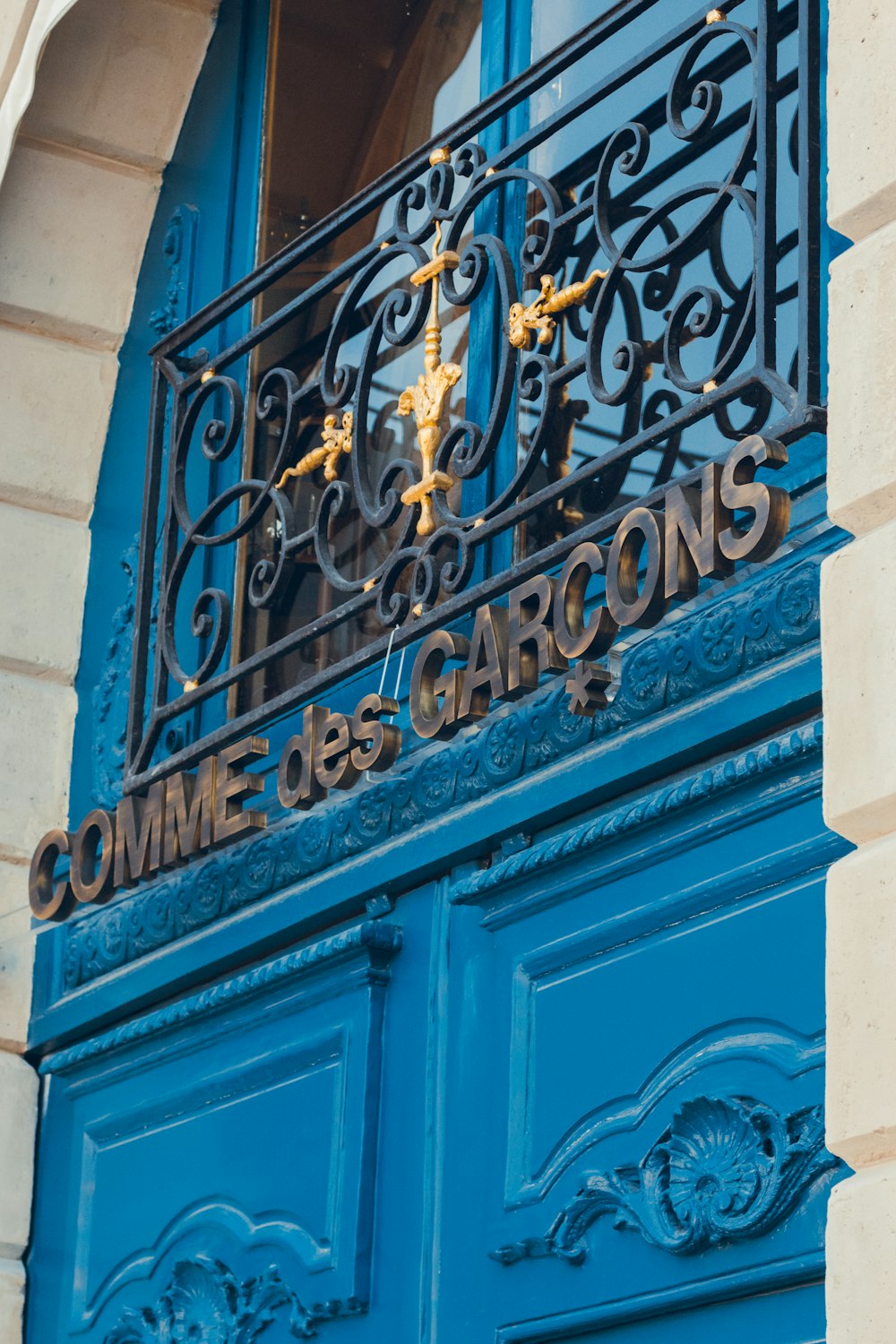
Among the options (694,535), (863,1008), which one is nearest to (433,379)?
(694,535)

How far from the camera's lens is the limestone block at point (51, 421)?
5043 mm

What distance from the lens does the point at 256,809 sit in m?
4.29

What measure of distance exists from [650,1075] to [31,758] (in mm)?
1967

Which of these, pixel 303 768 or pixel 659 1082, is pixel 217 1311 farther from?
pixel 659 1082

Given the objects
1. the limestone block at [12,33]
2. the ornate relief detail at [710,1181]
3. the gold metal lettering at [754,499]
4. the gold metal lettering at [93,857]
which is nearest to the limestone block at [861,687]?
the gold metal lettering at [754,499]

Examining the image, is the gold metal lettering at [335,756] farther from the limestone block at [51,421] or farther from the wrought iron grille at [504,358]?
the limestone block at [51,421]

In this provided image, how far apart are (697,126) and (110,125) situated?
2055 millimetres

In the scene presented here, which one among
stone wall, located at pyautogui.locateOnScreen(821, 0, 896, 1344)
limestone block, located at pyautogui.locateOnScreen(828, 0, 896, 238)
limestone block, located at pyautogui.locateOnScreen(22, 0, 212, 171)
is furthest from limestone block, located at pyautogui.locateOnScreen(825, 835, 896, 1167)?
limestone block, located at pyautogui.locateOnScreen(22, 0, 212, 171)

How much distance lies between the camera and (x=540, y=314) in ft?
12.3

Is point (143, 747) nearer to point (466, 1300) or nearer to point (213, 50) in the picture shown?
point (466, 1300)

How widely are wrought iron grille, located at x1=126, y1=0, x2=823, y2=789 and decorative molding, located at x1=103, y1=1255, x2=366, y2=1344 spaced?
2.80ft

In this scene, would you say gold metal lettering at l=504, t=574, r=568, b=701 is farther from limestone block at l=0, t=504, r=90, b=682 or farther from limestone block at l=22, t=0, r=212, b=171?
limestone block at l=22, t=0, r=212, b=171

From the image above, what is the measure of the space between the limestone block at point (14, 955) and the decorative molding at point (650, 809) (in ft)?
4.42

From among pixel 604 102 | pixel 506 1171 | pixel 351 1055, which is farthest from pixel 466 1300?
pixel 604 102
